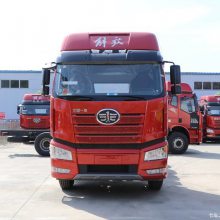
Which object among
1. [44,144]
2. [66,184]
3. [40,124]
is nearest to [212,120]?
[40,124]

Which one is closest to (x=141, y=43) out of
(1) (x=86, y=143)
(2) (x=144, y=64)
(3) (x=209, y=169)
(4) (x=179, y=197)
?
(2) (x=144, y=64)

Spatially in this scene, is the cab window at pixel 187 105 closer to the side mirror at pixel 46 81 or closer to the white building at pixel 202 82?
the side mirror at pixel 46 81

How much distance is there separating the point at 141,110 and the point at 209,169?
5459 mm

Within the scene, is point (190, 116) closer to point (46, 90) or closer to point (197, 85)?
point (46, 90)

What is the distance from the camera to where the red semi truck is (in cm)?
831

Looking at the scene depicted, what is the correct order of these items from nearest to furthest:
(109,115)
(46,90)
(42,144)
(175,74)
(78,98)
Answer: (109,115) < (78,98) < (175,74) < (46,90) < (42,144)

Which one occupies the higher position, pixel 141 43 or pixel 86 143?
pixel 141 43

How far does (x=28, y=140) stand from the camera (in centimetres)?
1742

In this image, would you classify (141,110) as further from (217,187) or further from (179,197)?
(217,187)

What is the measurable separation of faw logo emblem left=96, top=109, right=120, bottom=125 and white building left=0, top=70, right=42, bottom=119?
36641 millimetres

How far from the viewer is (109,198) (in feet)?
29.0

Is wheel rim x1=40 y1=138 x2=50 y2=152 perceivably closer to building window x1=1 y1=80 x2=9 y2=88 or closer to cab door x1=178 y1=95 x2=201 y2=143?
cab door x1=178 y1=95 x2=201 y2=143

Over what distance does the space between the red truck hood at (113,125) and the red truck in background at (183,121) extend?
9189 millimetres

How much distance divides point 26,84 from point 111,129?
124 ft
